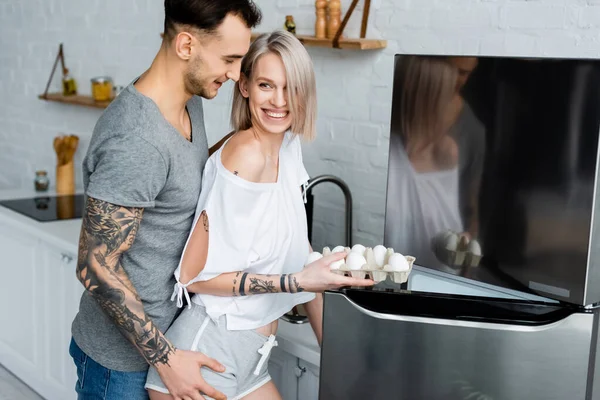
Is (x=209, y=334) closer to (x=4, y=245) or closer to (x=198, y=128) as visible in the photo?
(x=198, y=128)

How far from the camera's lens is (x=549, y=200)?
1251 millimetres

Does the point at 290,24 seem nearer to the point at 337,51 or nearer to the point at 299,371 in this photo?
the point at 337,51

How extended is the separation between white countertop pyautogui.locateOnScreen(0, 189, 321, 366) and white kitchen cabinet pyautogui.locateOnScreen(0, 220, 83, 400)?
0.04 metres

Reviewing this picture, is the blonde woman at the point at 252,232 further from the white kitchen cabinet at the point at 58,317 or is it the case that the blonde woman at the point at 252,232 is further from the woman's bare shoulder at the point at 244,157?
the white kitchen cabinet at the point at 58,317

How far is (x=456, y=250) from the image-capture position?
4.61 ft

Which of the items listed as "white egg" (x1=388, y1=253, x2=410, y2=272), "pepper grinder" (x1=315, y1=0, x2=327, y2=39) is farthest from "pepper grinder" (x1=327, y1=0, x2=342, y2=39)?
"white egg" (x1=388, y1=253, x2=410, y2=272)

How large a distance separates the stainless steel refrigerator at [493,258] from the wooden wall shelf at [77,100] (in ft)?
7.09

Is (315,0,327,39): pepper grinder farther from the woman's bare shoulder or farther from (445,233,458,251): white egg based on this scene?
(445,233,458,251): white egg

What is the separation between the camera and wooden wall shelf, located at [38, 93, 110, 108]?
3278 mm

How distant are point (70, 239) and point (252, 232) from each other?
1.44m

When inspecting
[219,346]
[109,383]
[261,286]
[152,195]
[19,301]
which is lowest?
[19,301]

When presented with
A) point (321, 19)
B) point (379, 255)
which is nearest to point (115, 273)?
point (379, 255)

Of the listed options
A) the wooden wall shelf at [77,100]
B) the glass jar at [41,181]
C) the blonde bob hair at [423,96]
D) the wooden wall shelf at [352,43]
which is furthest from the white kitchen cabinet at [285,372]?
the glass jar at [41,181]

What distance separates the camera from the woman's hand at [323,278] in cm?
130
